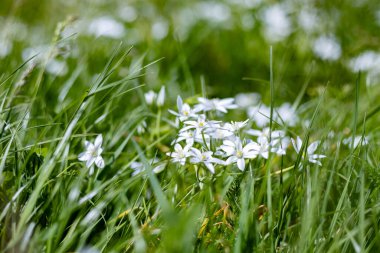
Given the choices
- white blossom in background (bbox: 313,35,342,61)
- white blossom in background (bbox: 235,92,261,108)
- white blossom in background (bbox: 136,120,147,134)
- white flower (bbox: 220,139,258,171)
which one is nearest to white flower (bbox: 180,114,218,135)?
white flower (bbox: 220,139,258,171)

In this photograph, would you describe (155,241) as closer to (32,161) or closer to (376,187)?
(32,161)

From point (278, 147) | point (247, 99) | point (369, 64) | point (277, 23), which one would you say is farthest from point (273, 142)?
point (277, 23)

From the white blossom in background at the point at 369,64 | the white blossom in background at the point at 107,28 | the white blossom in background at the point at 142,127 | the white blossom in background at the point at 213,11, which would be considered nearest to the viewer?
the white blossom in background at the point at 142,127

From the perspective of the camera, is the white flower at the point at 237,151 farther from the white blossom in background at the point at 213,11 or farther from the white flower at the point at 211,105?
the white blossom in background at the point at 213,11

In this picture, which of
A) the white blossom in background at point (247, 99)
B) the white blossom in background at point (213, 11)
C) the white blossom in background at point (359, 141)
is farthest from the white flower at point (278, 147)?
the white blossom in background at point (213, 11)

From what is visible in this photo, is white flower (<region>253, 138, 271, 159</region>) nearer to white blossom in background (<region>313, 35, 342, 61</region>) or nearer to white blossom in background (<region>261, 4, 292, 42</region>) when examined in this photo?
white blossom in background (<region>313, 35, 342, 61</region>)

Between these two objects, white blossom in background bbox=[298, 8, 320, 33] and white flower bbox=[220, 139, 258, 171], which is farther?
white blossom in background bbox=[298, 8, 320, 33]
